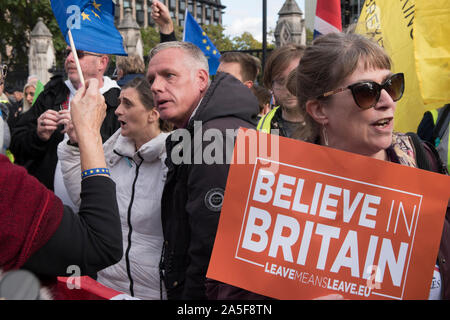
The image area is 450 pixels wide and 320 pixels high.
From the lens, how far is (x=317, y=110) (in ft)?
6.30

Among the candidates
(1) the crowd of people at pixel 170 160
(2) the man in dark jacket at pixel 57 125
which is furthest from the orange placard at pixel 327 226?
(2) the man in dark jacket at pixel 57 125

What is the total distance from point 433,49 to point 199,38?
261 cm

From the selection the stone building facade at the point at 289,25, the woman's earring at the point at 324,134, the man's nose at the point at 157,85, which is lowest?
the woman's earring at the point at 324,134

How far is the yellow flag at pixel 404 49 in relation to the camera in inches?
132

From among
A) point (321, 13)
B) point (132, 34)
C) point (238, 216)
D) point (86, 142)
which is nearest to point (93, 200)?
point (86, 142)

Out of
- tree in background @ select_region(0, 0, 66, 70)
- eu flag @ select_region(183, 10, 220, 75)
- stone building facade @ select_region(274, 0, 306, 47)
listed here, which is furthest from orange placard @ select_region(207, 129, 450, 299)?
tree in background @ select_region(0, 0, 66, 70)

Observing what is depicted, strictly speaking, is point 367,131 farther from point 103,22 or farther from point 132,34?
point 132,34

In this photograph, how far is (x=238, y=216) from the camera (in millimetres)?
1618

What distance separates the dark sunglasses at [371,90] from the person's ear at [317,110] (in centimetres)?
15

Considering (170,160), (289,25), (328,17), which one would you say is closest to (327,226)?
(170,160)

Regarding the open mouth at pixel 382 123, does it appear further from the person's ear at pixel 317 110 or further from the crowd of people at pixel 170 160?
the person's ear at pixel 317 110

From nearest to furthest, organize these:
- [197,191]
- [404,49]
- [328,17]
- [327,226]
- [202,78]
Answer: [327,226]
[197,191]
[202,78]
[404,49]
[328,17]

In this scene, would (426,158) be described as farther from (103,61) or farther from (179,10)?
(179,10)

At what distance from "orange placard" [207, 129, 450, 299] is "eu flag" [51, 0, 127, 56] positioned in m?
1.54
